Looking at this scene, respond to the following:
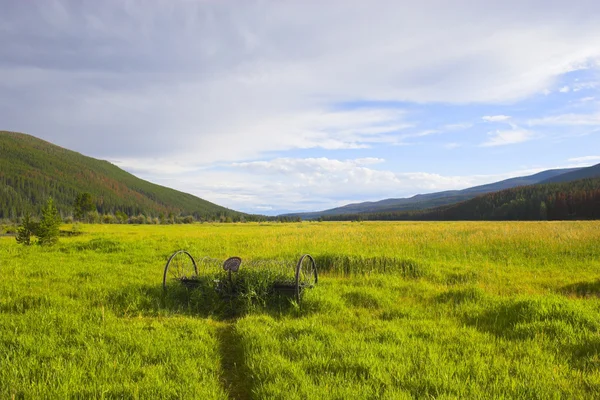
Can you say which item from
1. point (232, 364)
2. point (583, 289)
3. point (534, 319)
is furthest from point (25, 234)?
point (583, 289)

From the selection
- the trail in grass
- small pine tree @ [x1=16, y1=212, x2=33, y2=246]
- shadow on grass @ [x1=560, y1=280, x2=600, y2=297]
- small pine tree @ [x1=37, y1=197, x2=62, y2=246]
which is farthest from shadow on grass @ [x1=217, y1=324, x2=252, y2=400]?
small pine tree @ [x1=16, y1=212, x2=33, y2=246]

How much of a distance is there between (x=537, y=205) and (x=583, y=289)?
389ft

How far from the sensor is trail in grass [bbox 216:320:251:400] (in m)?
4.77

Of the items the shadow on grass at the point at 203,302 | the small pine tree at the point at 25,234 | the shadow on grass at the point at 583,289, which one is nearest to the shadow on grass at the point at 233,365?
the shadow on grass at the point at 203,302

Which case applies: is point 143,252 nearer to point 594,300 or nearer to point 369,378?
point 369,378

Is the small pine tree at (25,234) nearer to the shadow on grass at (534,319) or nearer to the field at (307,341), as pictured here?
the field at (307,341)

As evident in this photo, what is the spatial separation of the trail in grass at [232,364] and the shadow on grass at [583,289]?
10.0 meters

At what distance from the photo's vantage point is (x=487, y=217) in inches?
5017

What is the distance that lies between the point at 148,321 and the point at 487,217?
5548 inches

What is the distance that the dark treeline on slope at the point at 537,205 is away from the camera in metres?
96.4

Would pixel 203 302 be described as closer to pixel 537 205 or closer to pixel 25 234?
pixel 25 234

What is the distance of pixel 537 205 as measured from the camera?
109 m

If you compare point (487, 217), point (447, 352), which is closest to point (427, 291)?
point (447, 352)

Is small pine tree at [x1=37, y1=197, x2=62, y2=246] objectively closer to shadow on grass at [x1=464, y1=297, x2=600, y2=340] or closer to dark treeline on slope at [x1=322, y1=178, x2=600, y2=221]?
shadow on grass at [x1=464, y1=297, x2=600, y2=340]
